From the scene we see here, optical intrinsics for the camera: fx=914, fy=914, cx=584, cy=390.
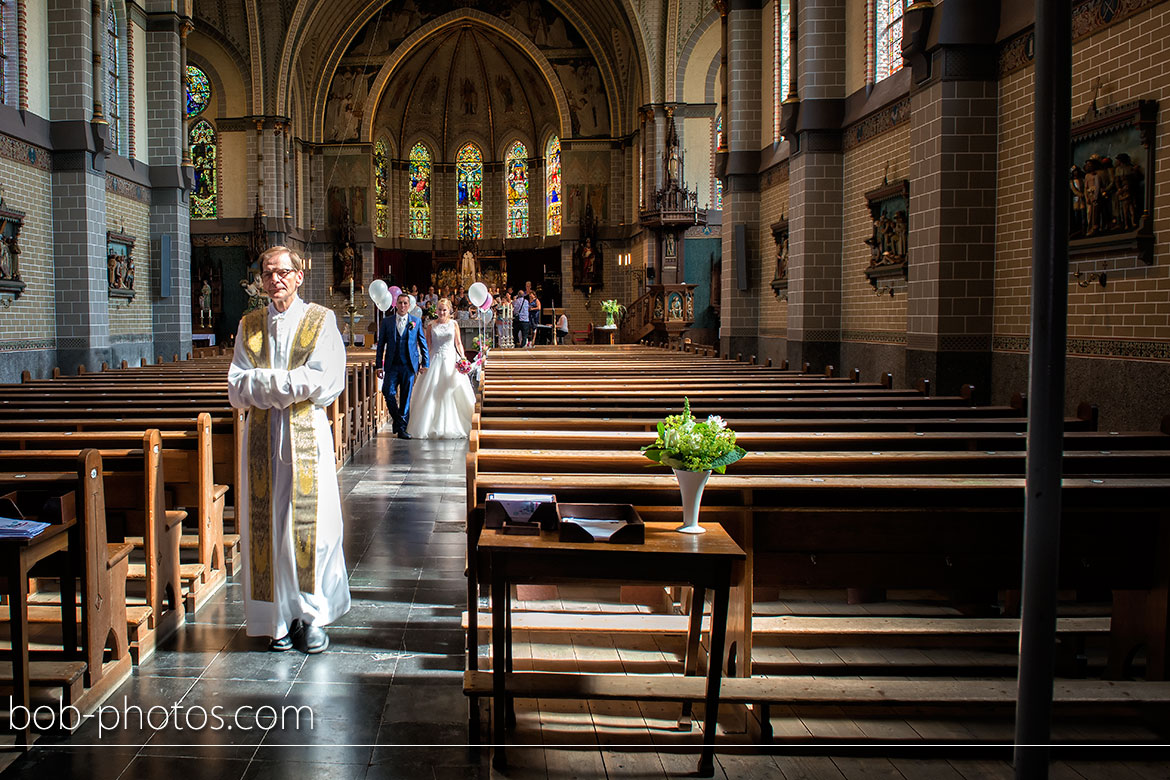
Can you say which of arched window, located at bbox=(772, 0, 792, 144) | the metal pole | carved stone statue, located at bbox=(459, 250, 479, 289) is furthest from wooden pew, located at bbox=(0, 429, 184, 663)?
carved stone statue, located at bbox=(459, 250, 479, 289)

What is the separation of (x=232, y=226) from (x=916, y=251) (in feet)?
75.6

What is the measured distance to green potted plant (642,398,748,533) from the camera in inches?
136

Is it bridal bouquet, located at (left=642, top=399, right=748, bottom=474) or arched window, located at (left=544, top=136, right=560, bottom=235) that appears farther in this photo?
arched window, located at (left=544, top=136, right=560, bottom=235)

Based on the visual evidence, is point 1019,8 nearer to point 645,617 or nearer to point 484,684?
point 645,617

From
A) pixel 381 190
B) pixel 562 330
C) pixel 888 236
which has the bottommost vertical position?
pixel 562 330

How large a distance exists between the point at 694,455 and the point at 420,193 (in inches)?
1387

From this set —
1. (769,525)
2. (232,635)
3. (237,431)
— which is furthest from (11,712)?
(769,525)

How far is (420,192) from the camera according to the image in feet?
121

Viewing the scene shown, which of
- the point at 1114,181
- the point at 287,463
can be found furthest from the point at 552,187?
the point at 287,463

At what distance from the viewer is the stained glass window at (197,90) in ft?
90.7

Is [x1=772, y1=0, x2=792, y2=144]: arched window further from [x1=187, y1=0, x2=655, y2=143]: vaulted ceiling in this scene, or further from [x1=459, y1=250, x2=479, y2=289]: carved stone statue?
[x1=459, y1=250, x2=479, y2=289]: carved stone statue

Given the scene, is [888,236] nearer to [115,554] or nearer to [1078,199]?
[1078,199]

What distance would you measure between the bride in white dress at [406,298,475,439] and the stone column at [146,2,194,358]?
8577 mm

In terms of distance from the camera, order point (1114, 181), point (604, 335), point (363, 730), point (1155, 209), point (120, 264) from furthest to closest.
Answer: point (604, 335) < point (120, 264) < point (1114, 181) < point (1155, 209) < point (363, 730)
